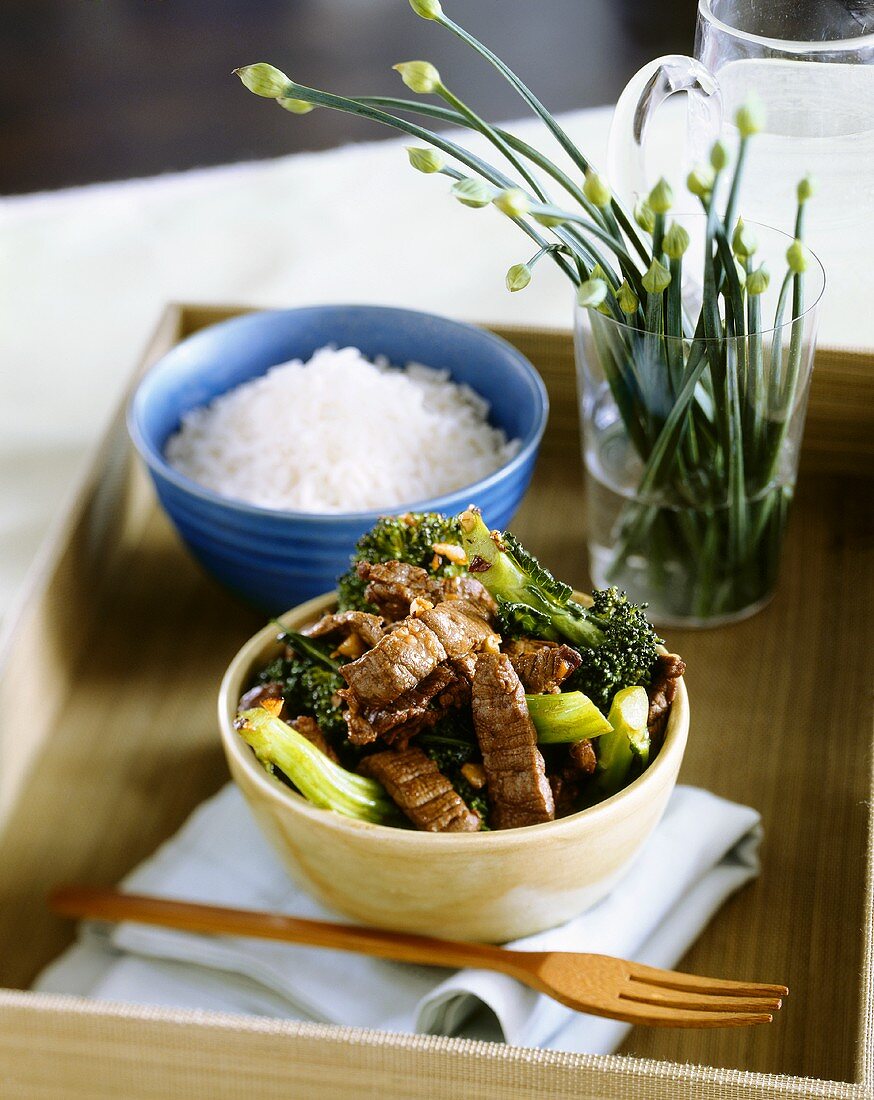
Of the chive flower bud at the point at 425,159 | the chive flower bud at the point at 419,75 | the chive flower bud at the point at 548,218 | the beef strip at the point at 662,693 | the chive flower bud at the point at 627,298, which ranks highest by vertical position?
the chive flower bud at the point at 419,75

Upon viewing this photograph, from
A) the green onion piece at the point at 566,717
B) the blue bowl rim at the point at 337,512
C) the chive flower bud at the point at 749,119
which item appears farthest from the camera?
the blue bowl rim at the point at 337,512

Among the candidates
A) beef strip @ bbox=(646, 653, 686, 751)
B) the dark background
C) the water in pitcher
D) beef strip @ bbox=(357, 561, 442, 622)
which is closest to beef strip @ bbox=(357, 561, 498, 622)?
beef strip @ bbox=(357, 561, 442, 622)

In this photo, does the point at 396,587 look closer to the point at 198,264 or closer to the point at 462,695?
the point at 462,695

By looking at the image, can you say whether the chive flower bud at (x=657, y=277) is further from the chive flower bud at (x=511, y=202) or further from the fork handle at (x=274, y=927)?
the fork handle at (x=274, y=927)

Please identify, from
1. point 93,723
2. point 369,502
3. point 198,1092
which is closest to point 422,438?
point 369,502

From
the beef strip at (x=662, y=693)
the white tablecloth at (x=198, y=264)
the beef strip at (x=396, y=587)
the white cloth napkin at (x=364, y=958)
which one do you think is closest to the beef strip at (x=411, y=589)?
the beef strip at (x=396, y=587)
